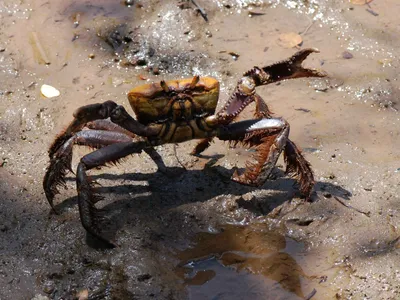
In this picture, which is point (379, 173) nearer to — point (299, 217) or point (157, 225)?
point (299, 217)

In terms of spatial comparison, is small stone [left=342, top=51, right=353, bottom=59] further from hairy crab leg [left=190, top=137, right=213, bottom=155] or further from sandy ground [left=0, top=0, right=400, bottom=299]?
hairy crab leg [left=190, top=137, right=213, bottom=155]

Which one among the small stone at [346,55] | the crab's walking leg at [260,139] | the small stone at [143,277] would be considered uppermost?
the crab's walking leg at [260,139]

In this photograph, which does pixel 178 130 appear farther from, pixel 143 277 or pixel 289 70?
pixel 143 277

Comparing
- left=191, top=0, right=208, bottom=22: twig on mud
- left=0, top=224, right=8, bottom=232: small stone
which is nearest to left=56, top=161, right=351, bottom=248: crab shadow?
left=0, top=224, right=8, bottom=232: small stone

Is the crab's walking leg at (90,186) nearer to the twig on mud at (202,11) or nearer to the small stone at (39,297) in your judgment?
the small stone at (39,297)

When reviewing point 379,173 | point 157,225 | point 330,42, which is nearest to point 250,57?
point 330,42

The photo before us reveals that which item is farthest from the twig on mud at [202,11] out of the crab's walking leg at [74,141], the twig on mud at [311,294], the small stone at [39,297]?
the small stone at [39,297]

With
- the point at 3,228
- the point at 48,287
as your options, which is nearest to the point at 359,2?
the point at 3,228
